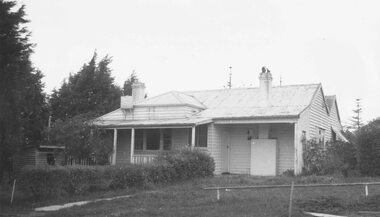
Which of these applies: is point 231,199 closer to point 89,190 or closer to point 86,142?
point 89,190

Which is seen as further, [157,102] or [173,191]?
[157,102]

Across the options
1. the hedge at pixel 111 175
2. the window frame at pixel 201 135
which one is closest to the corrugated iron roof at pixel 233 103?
the window frame at pixel 201 135

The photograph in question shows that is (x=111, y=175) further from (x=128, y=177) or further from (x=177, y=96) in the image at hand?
(x=177, y=96)

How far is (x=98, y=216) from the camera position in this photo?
1198cm

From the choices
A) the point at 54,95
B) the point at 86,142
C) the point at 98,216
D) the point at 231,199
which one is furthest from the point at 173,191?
the point at 54,95

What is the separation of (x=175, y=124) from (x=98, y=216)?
500 inches

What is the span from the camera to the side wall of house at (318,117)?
25.2 metres

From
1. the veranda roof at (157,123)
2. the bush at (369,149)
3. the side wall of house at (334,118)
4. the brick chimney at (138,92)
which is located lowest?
the bush at (369,149)

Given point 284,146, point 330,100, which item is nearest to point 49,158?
point 284,146

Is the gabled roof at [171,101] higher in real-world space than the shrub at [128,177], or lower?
higher

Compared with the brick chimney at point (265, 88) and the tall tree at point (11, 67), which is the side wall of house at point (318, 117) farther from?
the tall tree at point (11, 67)

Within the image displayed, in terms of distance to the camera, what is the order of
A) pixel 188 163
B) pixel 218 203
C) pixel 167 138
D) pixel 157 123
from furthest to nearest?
pixel 167 138
pixel 157 123
pixel 188 163
pixel 218 203

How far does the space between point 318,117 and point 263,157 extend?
4.43 metres

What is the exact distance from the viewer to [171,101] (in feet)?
88.5
